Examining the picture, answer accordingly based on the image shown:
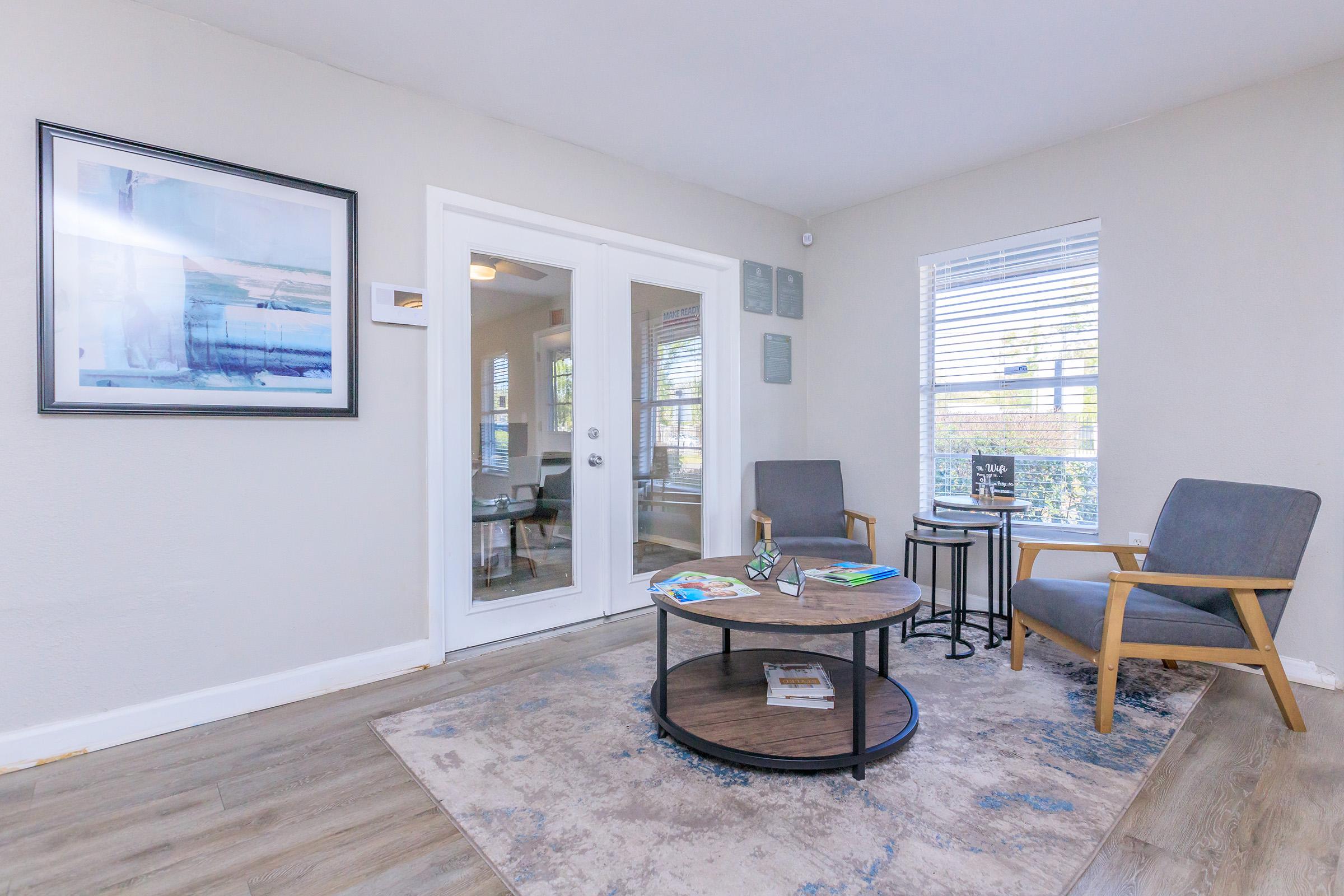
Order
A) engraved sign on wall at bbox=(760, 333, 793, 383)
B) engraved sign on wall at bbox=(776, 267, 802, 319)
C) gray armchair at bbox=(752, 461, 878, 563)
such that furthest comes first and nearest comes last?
engraved sign on wall at bbox=(776, 267, 802, 319), engraved sign on wall at bbox=(760, 333, 793, 383), gray armchair at bbox=(752, 461, 878, 563)

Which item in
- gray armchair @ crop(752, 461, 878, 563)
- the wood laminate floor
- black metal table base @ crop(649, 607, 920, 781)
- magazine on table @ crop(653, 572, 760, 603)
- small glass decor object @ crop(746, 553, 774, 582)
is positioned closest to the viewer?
the wood laminate floor

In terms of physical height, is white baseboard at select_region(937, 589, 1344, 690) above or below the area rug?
above

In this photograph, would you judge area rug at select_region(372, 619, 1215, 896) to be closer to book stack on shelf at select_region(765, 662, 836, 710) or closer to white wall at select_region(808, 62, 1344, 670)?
book stack on shelf at select_region(765, 662, 836, 710)

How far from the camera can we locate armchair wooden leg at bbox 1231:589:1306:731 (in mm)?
2342

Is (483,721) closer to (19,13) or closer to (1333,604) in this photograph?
(19,13)

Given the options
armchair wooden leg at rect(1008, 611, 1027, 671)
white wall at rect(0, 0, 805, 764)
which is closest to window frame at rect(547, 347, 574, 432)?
white wall at rect(0, 0, 805, 764)

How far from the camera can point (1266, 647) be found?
7.69ft

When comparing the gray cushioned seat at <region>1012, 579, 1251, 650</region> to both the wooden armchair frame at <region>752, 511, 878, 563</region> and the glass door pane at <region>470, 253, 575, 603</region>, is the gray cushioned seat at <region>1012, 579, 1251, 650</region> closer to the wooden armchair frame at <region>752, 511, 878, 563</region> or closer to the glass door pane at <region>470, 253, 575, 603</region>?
the wooden armchair frame at <region>752, 511, 878, 563</region>

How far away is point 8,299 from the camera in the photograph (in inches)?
83.7

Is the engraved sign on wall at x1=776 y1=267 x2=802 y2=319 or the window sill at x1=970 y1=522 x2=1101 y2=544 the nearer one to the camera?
the window sill at x1=970 y1=522 x2=1101 y2=544

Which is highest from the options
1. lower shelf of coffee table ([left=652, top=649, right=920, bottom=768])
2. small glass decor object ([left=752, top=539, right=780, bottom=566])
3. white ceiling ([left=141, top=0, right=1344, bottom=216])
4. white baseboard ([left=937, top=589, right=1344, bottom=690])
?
white ceiling ([left=141, top=0, right=1344, bottom=216])

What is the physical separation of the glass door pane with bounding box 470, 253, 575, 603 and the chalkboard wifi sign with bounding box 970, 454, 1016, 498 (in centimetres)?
233

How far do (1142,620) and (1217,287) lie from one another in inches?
70.4

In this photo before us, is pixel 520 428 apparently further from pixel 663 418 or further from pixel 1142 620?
pixel 1142 620
